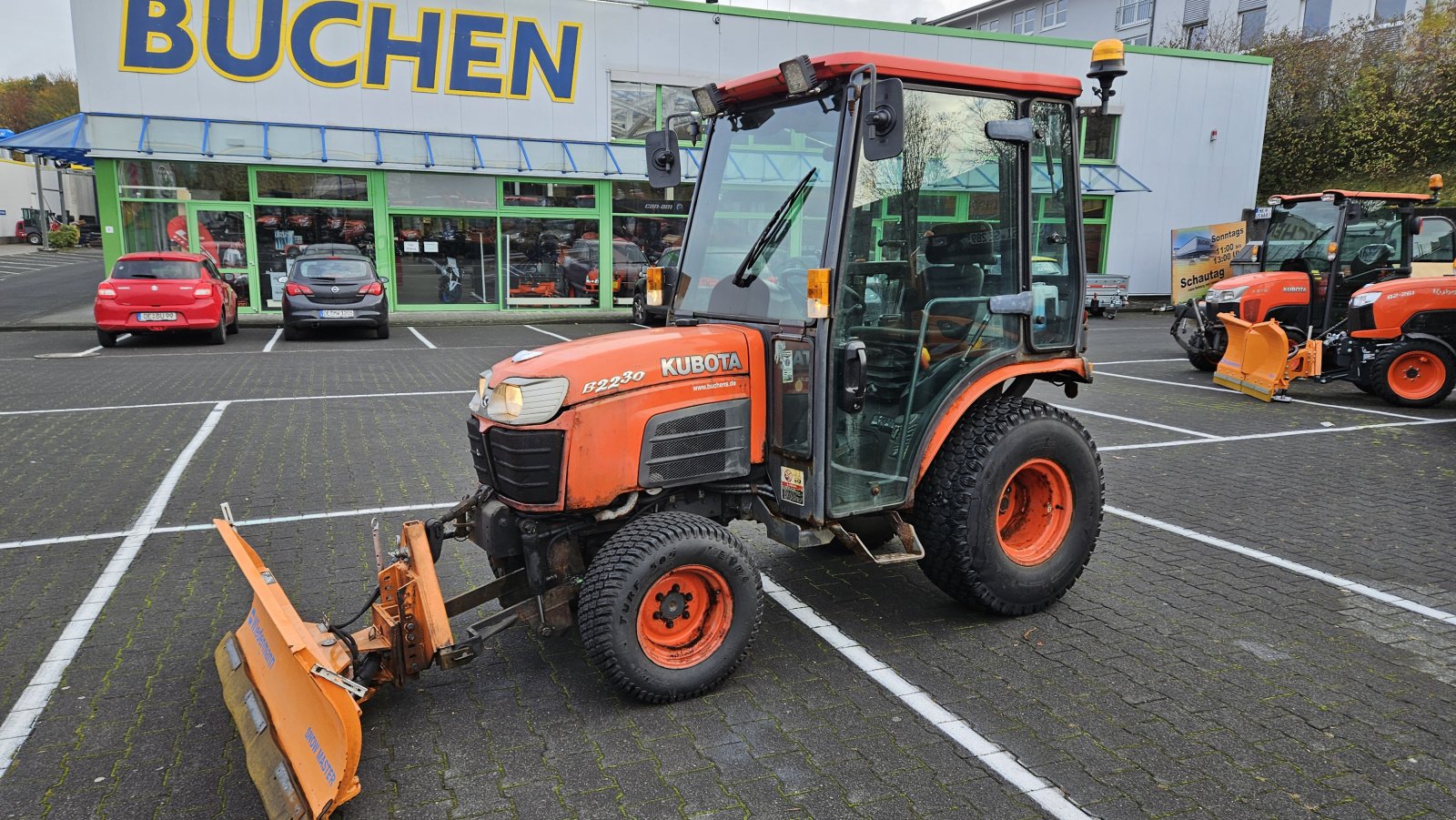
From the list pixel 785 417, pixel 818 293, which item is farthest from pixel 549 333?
pixel 818 293

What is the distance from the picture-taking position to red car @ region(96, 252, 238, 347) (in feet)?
47.2

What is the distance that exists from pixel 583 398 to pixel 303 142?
17.9 meters

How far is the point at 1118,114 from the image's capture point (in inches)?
955

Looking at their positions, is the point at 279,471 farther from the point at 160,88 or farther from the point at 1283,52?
the point at 1283,52

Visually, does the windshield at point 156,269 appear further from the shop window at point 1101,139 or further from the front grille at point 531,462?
the shop window at point 1101,139

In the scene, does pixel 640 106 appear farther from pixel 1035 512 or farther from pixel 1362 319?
pixel 1035 512

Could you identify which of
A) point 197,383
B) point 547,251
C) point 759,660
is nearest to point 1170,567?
point 759,660

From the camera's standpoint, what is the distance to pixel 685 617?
376cm

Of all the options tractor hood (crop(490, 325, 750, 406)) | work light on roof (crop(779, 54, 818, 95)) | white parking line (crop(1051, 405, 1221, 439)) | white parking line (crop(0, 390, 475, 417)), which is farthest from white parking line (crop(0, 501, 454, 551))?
white parking line (crop(1051, 405, 1221, 439))

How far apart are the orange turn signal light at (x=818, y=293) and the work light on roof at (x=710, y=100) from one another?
3.75ft

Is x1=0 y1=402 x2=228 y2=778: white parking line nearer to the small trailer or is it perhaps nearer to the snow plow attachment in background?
the snow plow attachment in background

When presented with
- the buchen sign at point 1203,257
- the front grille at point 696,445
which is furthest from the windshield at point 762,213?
the buchen sign at point 1203,257

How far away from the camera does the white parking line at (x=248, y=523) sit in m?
5.57

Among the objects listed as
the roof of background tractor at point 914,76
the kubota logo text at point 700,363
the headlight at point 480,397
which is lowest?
the headlight at point 480,397
